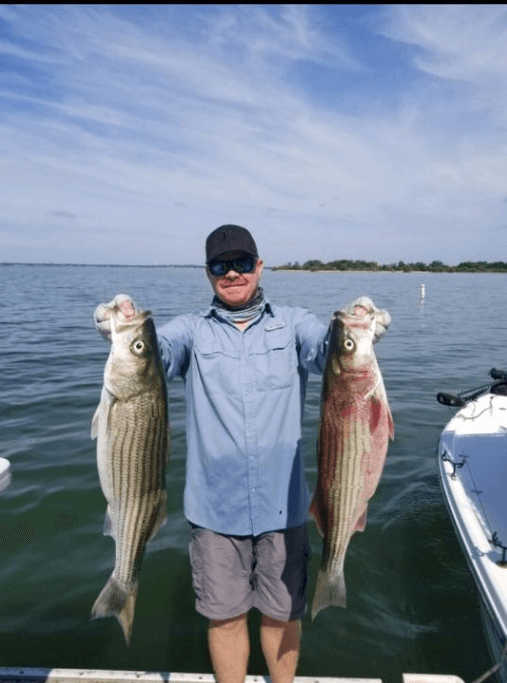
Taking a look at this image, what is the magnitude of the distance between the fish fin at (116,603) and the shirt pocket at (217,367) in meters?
1.36

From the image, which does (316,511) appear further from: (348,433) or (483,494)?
(483,494)

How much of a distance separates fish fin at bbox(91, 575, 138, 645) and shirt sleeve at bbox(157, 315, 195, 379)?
1.39 metres

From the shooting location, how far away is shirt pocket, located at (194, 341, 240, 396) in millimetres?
Answer: 3270

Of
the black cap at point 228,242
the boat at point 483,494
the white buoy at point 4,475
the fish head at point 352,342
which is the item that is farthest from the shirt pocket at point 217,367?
the boat at point 483,494

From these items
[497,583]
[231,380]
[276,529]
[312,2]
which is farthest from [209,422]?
[497,583]

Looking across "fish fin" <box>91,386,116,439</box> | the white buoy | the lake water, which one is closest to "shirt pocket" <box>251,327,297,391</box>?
"fish fin" <box>91,386,116,439</box>

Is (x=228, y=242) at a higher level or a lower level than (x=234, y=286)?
higher

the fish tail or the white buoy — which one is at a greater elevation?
the white buoy

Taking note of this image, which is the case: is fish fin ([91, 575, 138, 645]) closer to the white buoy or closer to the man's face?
the white buoy

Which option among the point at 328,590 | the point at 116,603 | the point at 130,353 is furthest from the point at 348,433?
the point at 116,603

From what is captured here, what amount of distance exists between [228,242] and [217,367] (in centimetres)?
86

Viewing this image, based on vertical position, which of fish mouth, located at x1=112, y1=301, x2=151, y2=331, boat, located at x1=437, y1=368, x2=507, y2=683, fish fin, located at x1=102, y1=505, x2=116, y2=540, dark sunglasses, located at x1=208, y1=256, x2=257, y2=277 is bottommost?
boat, located at x1=437, y1=368, x2=507, y2=683

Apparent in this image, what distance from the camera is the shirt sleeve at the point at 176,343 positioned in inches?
129

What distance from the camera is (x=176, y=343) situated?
3.34 meters
